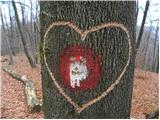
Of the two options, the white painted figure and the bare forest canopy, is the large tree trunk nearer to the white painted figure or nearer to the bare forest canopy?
the white painted figure

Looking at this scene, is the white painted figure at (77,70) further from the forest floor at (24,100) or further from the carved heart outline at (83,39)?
the forest floor at (24,100)

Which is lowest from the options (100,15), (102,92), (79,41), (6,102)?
(6,102)

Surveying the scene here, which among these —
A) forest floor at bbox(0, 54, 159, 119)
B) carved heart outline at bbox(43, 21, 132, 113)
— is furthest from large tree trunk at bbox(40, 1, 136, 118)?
forest floor at bbox(0, 54, 159, 119)

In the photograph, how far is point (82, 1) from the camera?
231 centimetres

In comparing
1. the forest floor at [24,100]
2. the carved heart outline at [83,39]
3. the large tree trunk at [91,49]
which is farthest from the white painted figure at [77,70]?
the forest floor at [24,100]

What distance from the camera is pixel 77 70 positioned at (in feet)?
7.75

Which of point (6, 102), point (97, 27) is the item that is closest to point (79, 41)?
point (97, 27)

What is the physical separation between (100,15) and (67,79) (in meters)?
0.58

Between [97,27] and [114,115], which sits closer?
[97,27]

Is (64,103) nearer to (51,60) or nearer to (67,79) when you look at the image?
(67,79)

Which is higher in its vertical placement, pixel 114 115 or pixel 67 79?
pixel 67 79

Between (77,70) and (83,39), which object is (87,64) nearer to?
(77,70)

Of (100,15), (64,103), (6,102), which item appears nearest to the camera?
(100,15)

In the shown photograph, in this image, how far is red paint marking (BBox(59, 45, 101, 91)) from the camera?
232 cm
